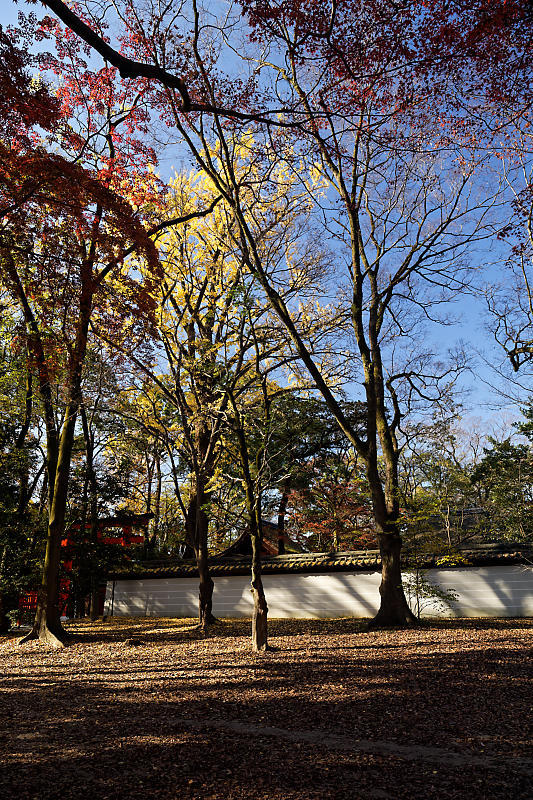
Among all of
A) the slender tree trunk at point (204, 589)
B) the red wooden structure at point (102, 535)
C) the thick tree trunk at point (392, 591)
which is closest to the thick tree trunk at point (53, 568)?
the slender tree trunk at point (204, 589)

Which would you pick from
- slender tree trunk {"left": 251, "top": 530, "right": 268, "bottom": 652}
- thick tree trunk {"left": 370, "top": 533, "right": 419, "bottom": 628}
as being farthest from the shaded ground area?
thick tree trunk {"left": 370, "top": 533, "right": 419, "bottom": 628}

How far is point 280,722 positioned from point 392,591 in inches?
227

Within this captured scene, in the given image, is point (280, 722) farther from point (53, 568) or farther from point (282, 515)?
point (282, 515)

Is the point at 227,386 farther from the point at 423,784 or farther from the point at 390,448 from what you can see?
the point at 423,784

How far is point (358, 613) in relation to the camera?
518 inches

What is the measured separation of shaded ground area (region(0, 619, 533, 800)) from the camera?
301 centimetres

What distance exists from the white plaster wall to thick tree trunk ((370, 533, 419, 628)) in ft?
10.2

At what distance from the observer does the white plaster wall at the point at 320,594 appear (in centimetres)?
1204

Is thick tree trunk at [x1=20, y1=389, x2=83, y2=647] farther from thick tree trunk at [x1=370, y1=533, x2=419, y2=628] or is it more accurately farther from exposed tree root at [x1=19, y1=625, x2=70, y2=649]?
thick tree trunk at [x1=370, y1=533, x2=419, y2=628]

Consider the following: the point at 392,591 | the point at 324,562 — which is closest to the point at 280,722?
the point at 392,591

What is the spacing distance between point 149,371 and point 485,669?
7.47 m

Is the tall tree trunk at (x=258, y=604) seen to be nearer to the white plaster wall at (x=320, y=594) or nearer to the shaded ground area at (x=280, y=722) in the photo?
the shaded ground area at (x=280, y=722)

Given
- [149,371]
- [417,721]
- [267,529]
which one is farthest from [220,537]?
[417,721]

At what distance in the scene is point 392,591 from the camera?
9.58 metres
